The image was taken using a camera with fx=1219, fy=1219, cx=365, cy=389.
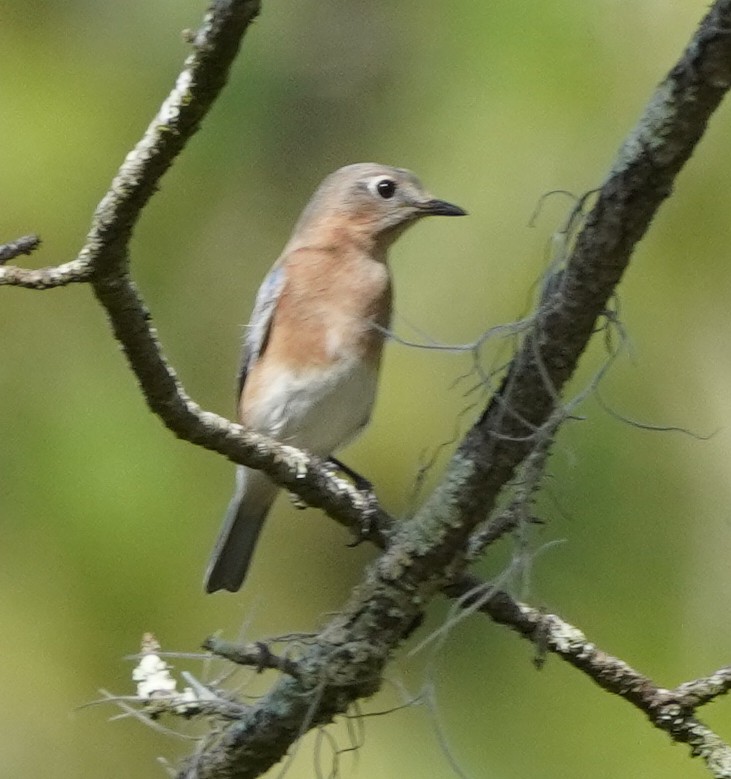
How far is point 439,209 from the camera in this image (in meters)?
2.03

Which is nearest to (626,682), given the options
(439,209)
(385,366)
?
(439,209)

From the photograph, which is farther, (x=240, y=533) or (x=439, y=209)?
(x=240, y=533)

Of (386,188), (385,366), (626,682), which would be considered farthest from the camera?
(385,366)

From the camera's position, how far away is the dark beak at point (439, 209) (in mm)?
2012

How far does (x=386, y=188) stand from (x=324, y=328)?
0.29m

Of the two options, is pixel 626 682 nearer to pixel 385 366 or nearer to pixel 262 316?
pixel 262 316

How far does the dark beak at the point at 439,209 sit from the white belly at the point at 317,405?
0.28m

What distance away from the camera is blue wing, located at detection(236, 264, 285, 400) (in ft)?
6.69

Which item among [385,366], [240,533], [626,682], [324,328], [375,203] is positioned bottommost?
[626,682]

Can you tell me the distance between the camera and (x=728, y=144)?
7.18ft

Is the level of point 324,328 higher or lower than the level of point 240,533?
higher

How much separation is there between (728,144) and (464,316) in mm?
563

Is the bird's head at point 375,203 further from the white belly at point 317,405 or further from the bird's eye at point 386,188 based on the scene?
the white belly at point 317,405

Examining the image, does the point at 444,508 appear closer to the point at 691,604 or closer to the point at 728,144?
the point at 691,604
